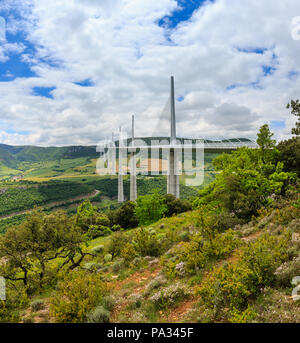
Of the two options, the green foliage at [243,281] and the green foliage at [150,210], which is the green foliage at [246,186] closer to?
the green foliage at [243,281]

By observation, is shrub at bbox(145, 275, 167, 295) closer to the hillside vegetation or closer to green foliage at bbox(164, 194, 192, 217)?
the hillside vegetation

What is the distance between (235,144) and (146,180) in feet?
231

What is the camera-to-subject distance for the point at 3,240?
10.1m

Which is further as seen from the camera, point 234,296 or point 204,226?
point 204,226

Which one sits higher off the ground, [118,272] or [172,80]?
[172,80]

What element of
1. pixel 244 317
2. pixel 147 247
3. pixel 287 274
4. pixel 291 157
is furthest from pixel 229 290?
pixel 291 157

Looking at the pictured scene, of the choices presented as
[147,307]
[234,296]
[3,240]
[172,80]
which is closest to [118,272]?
[147,307]

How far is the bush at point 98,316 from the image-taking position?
19.8 feet

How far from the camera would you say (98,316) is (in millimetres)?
6082

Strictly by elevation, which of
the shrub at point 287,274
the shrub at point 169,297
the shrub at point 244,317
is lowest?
the shrub at point 169,297

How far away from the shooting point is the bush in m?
6.03

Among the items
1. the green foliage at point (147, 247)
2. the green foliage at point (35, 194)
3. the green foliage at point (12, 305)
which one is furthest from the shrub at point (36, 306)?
the green foliage at point (35, 194)
